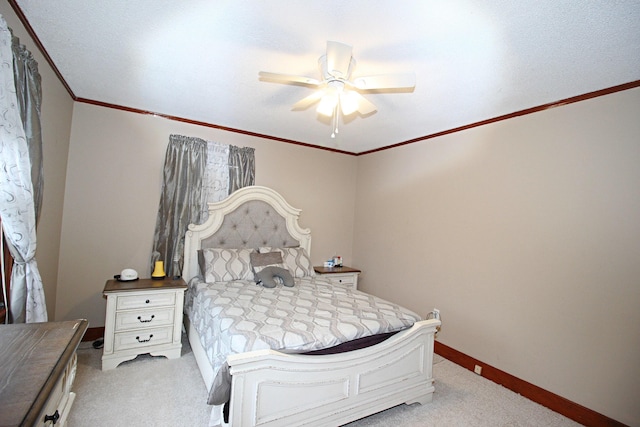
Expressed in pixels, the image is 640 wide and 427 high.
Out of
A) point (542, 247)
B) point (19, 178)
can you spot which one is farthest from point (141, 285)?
point (542, 247)

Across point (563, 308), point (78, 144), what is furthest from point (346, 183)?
point (78, 144)

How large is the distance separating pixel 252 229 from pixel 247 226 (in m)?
0.07

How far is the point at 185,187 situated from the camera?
10.5 feet

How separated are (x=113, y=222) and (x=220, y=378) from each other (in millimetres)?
2263

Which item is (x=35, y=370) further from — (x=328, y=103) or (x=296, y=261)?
(x=296, y=261)

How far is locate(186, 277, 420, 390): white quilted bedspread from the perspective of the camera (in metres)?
1.69

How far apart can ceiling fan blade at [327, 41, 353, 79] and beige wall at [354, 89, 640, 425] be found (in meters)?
1.77

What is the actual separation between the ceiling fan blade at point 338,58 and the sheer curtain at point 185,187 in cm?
208

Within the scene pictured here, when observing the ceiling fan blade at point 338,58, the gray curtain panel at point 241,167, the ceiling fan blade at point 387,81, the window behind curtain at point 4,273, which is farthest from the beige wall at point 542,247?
the window behind curtain at point 4,273

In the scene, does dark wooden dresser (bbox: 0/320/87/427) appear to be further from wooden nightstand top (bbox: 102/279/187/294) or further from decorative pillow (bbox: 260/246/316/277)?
decorative pillow (bbox: 260/246/316/277)

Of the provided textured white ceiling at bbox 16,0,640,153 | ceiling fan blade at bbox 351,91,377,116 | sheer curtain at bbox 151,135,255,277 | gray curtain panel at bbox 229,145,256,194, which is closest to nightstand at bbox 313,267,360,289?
gray curtain panel at bbox 229,145,256,194

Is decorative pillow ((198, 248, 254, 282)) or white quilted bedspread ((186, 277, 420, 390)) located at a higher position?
decorative pillow ((198, 248, 254, 282))

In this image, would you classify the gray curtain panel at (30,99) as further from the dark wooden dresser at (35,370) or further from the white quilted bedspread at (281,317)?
the white quilted bedspread at (281,317)

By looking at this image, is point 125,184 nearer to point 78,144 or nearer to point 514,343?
point 78,144
